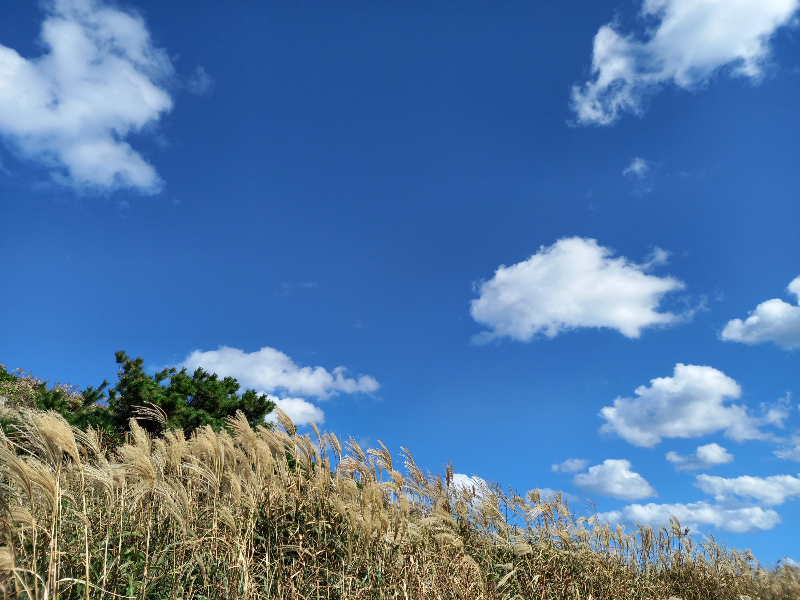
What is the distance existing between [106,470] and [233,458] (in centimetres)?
164

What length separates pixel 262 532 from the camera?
5.37 m

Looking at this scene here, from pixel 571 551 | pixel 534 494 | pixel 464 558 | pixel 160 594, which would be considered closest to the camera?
pixel 160 594

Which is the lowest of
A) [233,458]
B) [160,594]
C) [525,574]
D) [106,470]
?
[160,594]

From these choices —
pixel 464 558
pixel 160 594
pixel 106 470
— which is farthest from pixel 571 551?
pixel 106 470

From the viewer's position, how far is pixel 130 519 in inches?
190

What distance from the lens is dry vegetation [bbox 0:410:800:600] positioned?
3748 millimetres

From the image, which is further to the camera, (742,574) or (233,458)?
(742,574)

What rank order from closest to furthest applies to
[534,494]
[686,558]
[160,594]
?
[160,594] < [534,494] < [686,558]

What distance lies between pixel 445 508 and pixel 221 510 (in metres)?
3.61

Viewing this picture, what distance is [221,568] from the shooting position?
4.55m

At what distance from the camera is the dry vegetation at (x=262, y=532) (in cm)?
375

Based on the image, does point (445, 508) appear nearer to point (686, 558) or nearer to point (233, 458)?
point (233, 458)

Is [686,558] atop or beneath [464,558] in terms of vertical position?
atop

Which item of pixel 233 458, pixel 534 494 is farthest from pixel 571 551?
pixel 233 458
